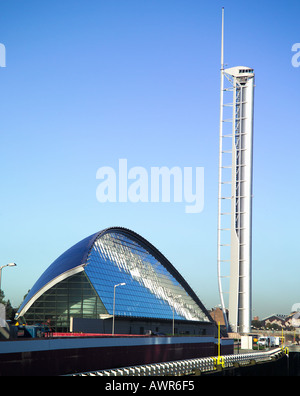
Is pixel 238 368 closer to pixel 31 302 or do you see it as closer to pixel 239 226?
pixel 31 302

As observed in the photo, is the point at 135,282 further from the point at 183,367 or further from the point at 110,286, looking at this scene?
the point at 183,367

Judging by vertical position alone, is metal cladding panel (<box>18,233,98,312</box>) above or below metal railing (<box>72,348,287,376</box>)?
above

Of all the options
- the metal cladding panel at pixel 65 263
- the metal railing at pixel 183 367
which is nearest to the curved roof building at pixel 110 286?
the metal cladding panel at pixel 65 263

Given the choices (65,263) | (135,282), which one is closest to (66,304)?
(65,263)

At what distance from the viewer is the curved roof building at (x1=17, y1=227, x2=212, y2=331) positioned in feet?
332

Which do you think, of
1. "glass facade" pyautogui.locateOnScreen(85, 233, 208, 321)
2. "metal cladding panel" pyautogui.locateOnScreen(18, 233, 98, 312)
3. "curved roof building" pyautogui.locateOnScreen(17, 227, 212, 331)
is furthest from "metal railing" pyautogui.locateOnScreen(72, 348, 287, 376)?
"metal cladding panel" pyautogui.locateOnScreen(18, 233, 98, 312)

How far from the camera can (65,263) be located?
106875mm

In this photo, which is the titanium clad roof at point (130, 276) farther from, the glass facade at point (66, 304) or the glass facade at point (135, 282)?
the glass facade at point (66, 304)

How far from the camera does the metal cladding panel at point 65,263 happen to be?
104 metres

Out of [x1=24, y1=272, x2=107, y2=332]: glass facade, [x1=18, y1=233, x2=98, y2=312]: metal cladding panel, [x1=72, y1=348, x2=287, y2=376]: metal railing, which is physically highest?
[x1=18, y1=233, x2=98, y2=312]: metal cladding panel

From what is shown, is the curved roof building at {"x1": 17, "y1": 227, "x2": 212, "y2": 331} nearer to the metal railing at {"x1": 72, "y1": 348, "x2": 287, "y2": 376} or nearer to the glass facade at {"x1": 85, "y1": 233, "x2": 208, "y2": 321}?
the glass facade at {"x1": 85, "y1": 233, "x2": 208, "y2": 321}

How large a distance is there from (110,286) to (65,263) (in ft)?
31.2

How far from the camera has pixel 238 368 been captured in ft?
Result: 258
